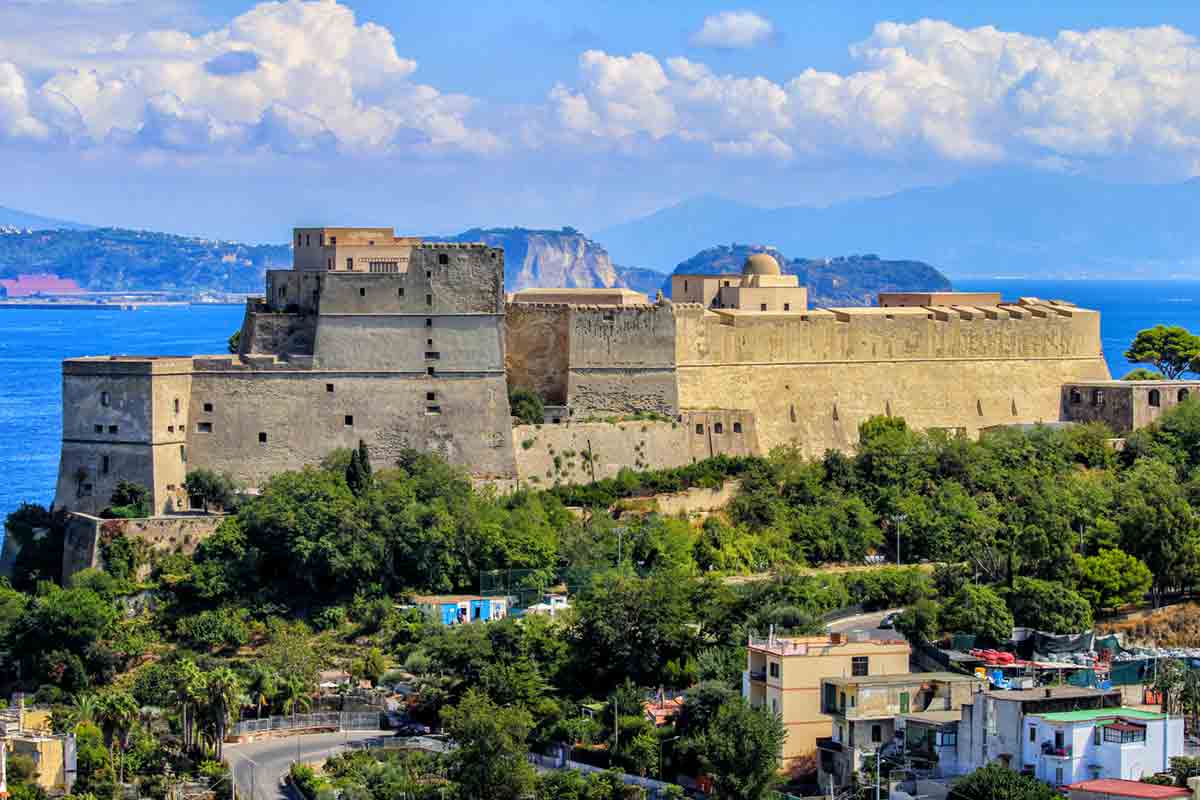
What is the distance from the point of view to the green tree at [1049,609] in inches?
1957

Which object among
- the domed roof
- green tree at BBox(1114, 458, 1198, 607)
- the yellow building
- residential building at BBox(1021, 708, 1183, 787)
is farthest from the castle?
residential building at BBox(1021, 708, 1183, 787)

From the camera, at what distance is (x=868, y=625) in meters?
50.3

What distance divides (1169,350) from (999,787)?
3868 centimetres

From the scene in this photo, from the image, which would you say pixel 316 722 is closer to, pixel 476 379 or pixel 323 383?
pixel 323 383

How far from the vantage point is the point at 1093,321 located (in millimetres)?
68438

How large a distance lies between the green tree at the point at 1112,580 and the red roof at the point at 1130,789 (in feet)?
49.3

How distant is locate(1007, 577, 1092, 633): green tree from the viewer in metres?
49.7

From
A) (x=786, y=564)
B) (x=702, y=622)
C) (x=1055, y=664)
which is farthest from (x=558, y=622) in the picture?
(x=1055, y=664)

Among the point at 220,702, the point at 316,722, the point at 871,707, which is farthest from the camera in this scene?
the point at 316,722

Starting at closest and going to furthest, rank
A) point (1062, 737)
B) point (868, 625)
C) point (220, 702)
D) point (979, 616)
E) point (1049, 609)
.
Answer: point (1062, 737) < point (220, 702) < point (979, 616) < point (1049, 609) < point (868, 625)

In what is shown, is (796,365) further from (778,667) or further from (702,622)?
(778,667)

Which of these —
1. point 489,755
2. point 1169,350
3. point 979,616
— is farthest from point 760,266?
point 489,755

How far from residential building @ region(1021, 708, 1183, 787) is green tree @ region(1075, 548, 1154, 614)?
1395 centimetres

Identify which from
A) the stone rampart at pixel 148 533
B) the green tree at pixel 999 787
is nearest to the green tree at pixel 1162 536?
the green tree at pixel 999 787
